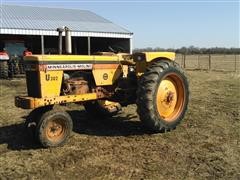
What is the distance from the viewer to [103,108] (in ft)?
28.1

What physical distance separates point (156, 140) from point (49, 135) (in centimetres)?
188

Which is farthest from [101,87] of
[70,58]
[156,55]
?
[156,55]

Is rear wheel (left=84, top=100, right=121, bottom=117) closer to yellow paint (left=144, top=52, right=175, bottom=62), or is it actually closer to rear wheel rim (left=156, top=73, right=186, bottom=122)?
rear wheel rim (left=156, top=73, right=186, bottom=122)

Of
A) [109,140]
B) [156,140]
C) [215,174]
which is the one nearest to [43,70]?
[109,140]

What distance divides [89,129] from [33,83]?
1765 mm

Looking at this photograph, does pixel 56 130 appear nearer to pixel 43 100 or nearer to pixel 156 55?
pixel 43 100

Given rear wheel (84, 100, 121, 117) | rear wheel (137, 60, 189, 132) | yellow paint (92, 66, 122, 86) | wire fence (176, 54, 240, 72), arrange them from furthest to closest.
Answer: wire fence (176, 54, 240, 72) → rear wheel (84, 100, 121, 117) → yellow paint (92, 66, 122, 86) → rear wheel (137, 60, 189, 132)

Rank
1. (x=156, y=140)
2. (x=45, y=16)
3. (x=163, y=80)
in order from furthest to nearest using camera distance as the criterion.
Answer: (x=45, y=16) < (x=163, y=80) < (x=156, y=140)

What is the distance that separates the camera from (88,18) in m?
29.1

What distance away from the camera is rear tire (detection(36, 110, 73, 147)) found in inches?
251

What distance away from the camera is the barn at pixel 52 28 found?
23109mm

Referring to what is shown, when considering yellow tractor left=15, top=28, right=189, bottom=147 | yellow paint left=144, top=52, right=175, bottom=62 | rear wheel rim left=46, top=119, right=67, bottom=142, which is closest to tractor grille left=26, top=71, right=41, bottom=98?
yellow tractor left=15, top=28, right=189, bottom=147

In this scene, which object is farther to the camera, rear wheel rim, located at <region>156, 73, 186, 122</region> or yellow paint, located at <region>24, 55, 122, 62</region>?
rear wheel rim, located at <region>156, 73, 186, 122</region>

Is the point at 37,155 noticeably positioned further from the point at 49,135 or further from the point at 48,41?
the point at 48,41
